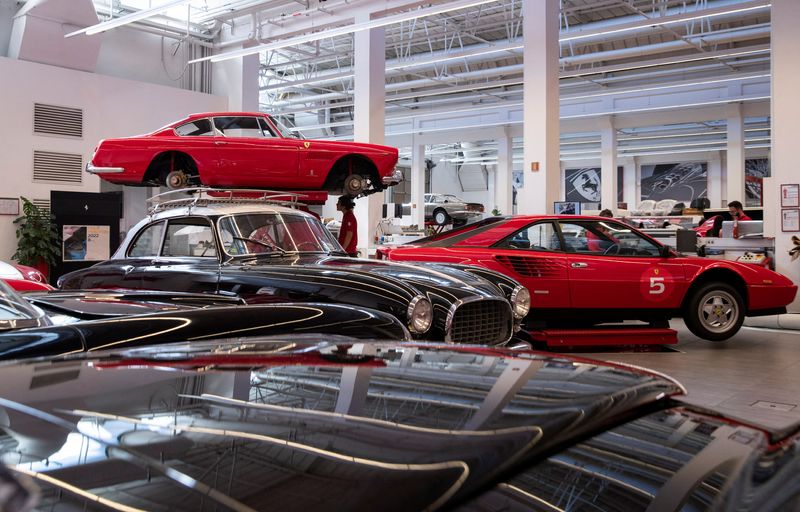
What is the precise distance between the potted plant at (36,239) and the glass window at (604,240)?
31.0 feet

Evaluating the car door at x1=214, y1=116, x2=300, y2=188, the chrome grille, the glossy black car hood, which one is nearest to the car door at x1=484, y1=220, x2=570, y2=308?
the chrome grille

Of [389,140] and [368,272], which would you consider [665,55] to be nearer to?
[389,140]

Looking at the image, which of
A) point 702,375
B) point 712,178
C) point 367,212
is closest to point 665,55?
point 367,212

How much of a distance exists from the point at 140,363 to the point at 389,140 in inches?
1136

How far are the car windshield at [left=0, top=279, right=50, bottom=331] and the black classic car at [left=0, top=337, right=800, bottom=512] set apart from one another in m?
0.87

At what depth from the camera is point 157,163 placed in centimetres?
737

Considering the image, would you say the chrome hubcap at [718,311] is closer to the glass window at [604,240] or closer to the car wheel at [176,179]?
the glass window at [604,240]

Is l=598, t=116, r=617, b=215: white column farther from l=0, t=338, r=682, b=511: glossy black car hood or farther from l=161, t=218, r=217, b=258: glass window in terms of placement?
l=0, t=338, r=682, b=511: glossy black car hood

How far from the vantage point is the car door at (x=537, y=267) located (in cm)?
687

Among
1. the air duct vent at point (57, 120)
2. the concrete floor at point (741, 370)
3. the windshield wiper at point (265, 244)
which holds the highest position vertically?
the air duct vent at point (57, 120)

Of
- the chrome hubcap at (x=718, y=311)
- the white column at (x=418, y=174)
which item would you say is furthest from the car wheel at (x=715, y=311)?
the white column at (x=418, y=174)

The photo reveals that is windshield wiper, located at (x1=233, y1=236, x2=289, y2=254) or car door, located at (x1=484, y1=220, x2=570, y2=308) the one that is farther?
car door, located at (x1=484, y1=220, x2=570, y2=308)

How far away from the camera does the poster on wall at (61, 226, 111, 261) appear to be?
12.1m

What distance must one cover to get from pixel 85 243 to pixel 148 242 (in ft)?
24.8
